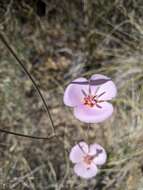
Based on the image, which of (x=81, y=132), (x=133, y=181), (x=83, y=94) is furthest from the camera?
(x=81, y=132)

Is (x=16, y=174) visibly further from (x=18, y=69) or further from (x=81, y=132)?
(x=18, y=69)

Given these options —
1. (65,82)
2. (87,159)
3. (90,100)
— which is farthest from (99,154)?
(65,82)

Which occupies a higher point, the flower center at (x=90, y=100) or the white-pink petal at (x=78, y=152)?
the flower center at (x=90, y=100)

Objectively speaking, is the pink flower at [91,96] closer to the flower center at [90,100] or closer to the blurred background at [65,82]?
the flower center at [90,100]

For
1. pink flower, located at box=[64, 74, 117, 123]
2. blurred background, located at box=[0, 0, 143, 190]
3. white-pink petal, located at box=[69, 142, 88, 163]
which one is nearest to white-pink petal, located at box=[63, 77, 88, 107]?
pink flower, located at box=[64, 74, 117, 123]

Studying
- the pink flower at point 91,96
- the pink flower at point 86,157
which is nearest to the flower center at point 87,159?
the pink flower at point 86,157

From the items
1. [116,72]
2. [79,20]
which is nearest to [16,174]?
[116,72]
